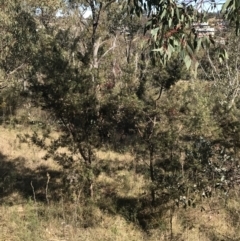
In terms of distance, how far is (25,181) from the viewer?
914 centimetres

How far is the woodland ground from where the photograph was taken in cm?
657

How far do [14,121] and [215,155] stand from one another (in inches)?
357

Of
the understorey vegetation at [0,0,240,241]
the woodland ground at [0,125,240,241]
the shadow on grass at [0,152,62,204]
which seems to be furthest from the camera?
the shadow on grass at [0,152,62,204]

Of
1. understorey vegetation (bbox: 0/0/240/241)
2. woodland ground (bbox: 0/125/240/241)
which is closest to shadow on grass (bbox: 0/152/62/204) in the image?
woodland ground (bbox: 0/125/240/241)

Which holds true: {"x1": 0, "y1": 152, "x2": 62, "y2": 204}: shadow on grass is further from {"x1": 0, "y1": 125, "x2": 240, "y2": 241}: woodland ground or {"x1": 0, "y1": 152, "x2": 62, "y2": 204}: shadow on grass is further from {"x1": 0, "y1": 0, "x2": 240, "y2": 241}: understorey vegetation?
{"x1": 0, "y1": 0, "x2": 240, "y2": 241}: understorey vegetation

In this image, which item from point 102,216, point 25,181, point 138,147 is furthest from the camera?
point 25,181

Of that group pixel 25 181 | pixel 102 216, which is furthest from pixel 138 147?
pixel 25 181

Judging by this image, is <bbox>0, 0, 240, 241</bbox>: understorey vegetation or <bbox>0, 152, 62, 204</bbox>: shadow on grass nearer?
<bbox>0, 0, 240, 241</bbox>: understorey vegetation

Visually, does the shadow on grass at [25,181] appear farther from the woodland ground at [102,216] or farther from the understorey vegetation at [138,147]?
the understorey vegetation at [138,147]

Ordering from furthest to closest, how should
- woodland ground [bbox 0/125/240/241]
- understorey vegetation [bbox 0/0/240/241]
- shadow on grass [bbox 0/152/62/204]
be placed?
shadow on grass [bbox 0/152/62/204] < understorey vegetation [bbox 0/0/240/241] < woodland ground [bbox 0/125/240/241]

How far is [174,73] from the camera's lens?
6867 mm

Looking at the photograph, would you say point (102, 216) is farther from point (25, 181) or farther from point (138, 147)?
point (25, 181)

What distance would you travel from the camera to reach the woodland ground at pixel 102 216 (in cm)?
657

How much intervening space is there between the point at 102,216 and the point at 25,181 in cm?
265
